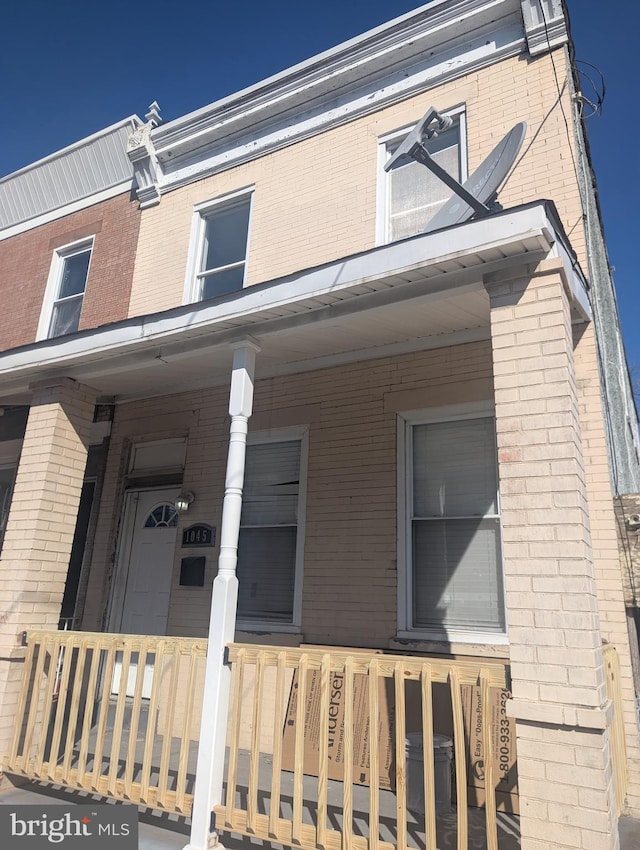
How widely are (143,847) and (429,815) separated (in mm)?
1825

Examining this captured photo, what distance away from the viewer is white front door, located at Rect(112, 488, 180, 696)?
6.70 meters

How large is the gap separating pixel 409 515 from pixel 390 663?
2.22 meters

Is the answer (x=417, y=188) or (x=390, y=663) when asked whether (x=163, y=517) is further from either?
(x=417, y=188)

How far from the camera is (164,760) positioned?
12.3ft

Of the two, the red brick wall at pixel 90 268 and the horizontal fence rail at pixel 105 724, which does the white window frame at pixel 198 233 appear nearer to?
the red brick wall at pixel 90 268

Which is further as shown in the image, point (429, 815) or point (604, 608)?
point (604, 608)

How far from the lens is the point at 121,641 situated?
13.9 ft

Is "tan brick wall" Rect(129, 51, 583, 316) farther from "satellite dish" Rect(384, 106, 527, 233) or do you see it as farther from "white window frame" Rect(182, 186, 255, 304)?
"satellite dish" Rect(384, 106, 527, 233)

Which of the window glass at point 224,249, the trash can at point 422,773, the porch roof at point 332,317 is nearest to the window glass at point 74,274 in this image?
the window glass at point 224,249

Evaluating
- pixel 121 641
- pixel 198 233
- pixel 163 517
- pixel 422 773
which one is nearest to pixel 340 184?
pixel 198 233

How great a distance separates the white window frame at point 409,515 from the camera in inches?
189

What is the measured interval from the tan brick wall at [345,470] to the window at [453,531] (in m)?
0.22

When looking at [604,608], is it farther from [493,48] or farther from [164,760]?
[493,48]

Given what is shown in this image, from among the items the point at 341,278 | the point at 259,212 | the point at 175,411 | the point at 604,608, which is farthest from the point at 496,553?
the point at 259,212
